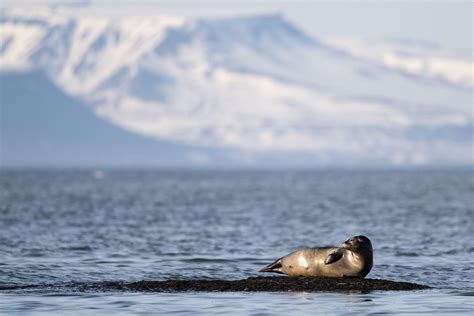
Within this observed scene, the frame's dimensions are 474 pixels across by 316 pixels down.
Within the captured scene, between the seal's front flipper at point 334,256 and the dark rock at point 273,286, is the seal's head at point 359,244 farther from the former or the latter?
the dark rock at point 273,286

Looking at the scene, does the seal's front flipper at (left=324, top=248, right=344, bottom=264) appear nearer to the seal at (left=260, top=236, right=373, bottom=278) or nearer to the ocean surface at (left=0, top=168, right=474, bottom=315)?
the seal at (left=260, top=236, right=373, bottom=278)

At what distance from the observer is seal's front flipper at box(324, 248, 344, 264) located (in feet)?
89.1

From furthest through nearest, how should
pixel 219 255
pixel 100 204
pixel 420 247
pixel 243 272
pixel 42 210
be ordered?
pixel 100 204 → pixel 42 210 → pixel 420 247 → pixel 219 255 → pixel 243 272

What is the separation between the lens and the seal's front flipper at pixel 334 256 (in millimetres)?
27156

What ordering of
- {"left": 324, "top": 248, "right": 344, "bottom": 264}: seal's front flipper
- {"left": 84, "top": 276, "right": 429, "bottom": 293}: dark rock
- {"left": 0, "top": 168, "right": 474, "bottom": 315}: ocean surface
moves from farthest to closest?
{"left": 324, "top": 248, "right": 344, "bottom": 264}: seal's front flipper
{"left": 84, "top": 276, "right": 429, "bottom": 293}: dark rock
{"left": 0, "top": 168, "right": 474, "bottom": 315}: ocean surface

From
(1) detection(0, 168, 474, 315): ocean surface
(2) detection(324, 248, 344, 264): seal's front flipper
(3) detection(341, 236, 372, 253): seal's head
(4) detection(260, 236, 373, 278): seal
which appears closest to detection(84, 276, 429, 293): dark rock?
(4) detection(260, 236, 373, 278): seal

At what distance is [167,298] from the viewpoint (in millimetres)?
25547

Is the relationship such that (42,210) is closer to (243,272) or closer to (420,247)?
(420,247)

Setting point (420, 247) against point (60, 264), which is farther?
point (420, 247)

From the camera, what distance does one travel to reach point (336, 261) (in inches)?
1076

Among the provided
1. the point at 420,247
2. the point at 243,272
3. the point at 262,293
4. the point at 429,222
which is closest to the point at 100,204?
the point at 429,222

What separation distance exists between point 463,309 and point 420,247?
16456 mm

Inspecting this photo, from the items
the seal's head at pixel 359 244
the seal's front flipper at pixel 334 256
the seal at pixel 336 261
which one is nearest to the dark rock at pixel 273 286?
the seal at pixel 336 261

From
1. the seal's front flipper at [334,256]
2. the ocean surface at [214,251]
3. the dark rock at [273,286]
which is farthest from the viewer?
the seal's front flipper at [334,256]
